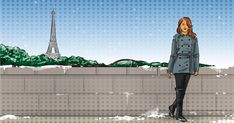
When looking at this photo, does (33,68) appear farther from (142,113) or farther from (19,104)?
(142,113)

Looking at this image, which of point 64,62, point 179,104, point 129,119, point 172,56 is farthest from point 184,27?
point 64,62

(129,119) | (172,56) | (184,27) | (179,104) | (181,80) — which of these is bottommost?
(129,119)

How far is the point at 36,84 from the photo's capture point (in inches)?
523

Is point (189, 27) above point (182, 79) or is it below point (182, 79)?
above

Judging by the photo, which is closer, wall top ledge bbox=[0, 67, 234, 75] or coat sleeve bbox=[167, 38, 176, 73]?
coat sleeve bbox=[167, 38, 176, 73]

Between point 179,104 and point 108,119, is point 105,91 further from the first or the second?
point 179,104

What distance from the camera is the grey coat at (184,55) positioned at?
1175 centimetres

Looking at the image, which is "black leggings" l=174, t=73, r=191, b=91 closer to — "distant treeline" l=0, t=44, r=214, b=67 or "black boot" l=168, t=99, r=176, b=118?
"black boot" l=168, t=99, r=176, b=118

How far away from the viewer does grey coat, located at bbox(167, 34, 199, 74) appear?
11750 millimetres

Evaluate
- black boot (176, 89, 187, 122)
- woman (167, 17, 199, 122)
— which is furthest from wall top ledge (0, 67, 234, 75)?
woman (167, 17, 199, 122)

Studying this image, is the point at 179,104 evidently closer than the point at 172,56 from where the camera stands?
No

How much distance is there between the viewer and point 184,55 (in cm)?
1178

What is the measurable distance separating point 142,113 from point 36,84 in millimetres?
2318

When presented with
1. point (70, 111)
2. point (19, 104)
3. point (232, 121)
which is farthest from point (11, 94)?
point (232, 121)
